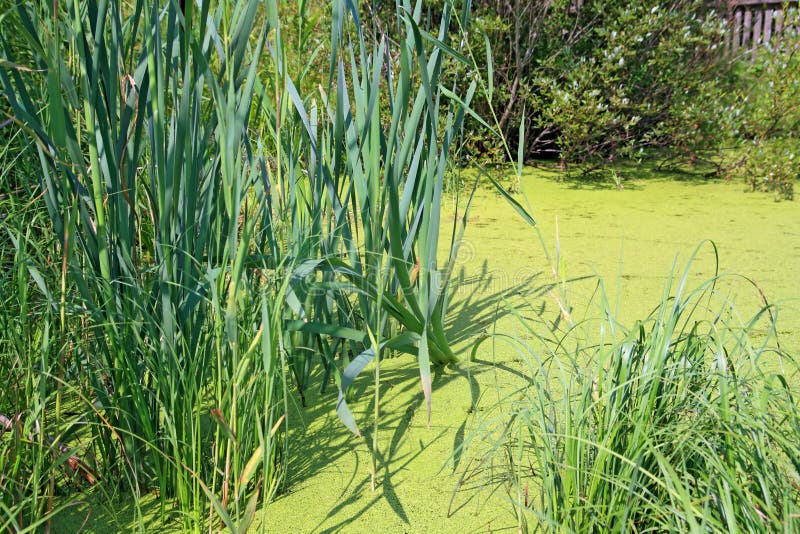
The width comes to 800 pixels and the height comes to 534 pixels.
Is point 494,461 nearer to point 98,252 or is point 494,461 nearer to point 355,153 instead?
point 355,153

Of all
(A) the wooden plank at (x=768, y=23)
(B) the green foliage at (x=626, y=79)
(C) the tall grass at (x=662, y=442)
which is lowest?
(C) the tall grass at (x=662, y=442)

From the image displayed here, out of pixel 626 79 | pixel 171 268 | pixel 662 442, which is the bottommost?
pixel 662 442

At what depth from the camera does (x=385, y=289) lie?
1.71 m

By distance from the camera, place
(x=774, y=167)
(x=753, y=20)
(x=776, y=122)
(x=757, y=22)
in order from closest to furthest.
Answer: (x=774, y=167)
(x=776, y=122)
(x=757, y=22)
(x=753, y=20)

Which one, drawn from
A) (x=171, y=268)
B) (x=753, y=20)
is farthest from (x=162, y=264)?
(x=753, y=20)

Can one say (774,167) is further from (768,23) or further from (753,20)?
(753,20)

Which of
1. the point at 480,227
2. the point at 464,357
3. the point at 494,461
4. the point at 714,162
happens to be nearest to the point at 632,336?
the point at 494,461

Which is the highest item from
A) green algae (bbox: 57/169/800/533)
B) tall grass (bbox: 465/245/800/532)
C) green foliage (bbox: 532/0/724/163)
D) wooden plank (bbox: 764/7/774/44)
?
wooden plank (bbox: 764/7/774/44)

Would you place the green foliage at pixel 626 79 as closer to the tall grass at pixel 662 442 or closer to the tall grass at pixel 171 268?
the tall grass at pixel 171 268

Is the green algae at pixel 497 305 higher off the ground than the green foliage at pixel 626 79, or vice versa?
the green foliage at pixel 626 79

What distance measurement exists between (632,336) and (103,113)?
34.6 inches

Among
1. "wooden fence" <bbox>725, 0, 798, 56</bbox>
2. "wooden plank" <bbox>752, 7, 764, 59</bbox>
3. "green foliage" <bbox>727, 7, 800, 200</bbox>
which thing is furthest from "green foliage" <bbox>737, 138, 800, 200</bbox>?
"wooden plank" <bbox>752, 7, 764, 59</bbox>

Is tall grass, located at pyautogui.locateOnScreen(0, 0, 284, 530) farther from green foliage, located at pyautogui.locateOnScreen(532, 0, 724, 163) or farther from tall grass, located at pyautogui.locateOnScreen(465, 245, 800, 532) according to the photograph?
green foliage, located at pyautogui.locateOnScreen(532, 0, 724, 163)

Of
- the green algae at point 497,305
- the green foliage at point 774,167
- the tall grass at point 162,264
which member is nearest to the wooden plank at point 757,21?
the green foliage at point 774,167
